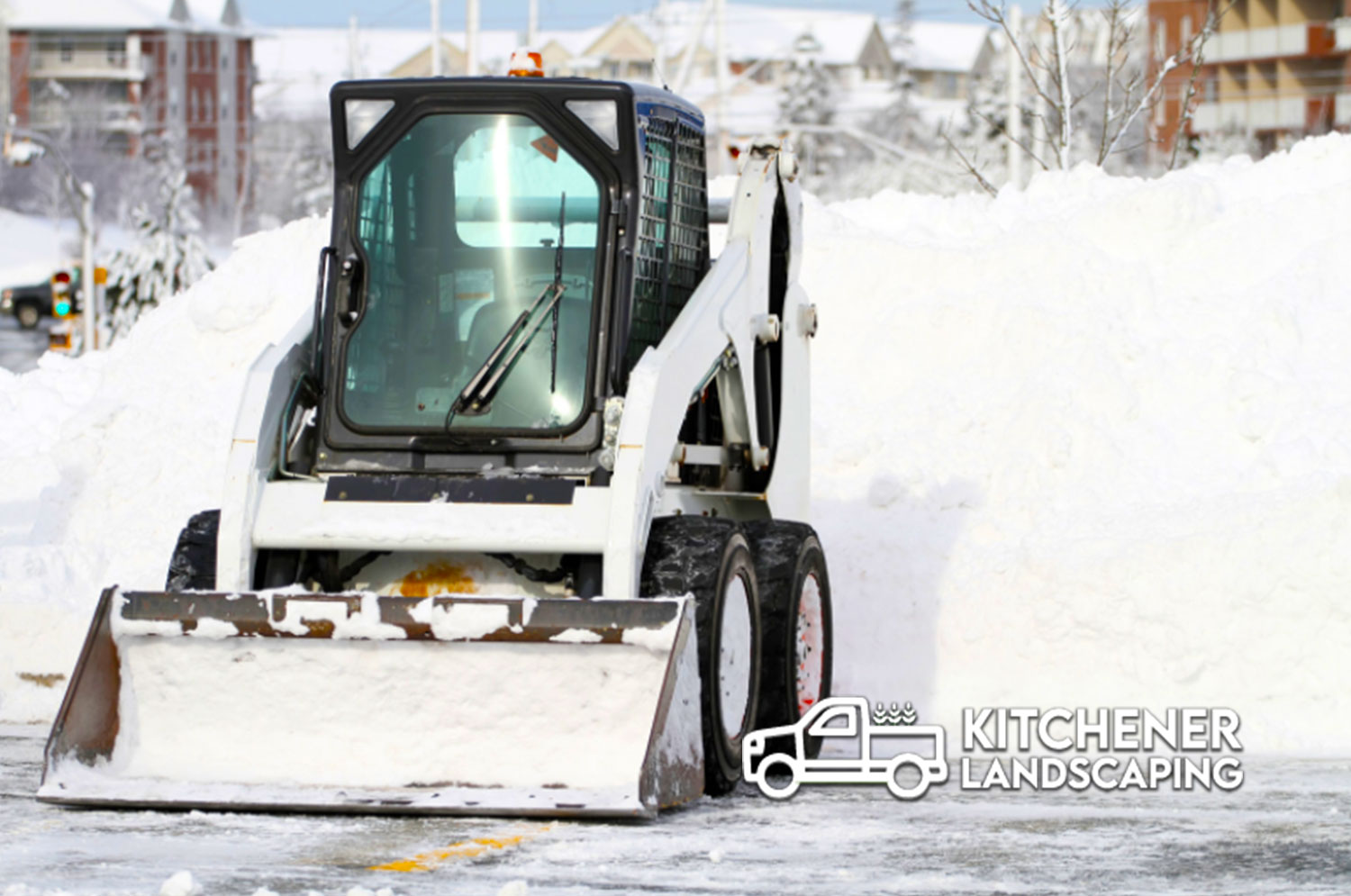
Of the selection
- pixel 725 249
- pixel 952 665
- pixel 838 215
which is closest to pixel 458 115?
pixel 725 249

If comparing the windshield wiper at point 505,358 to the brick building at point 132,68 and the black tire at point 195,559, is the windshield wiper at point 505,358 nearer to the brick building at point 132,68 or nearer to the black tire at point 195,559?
the black tire at point 195,559

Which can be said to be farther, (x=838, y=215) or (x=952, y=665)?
(x=838, y=215)

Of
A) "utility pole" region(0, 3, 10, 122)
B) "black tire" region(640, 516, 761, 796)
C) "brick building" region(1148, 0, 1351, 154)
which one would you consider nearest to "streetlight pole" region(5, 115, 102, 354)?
"black tire" region(640, 516, 761, 796)

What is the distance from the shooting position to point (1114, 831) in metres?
7.61

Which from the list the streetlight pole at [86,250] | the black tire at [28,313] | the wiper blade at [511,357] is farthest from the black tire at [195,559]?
the black tire at [28,313]

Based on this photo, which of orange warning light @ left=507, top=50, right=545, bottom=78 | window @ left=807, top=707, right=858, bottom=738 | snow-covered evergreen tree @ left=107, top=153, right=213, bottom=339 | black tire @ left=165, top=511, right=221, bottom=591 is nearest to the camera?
black tire @ left=165, top=511, right=221, bottom=591

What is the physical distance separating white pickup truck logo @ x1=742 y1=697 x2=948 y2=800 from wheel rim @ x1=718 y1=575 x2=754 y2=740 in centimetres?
13

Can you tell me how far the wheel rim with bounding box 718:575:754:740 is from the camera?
820 cm

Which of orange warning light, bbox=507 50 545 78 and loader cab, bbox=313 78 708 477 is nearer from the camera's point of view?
loader cab, bbox=313 78 708 477

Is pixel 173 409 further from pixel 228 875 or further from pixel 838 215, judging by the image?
pixel 228 875

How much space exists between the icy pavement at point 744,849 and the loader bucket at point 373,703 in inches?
5.3

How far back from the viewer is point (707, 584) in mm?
7973

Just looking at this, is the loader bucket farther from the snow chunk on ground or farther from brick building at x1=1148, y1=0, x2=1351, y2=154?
brick building at x1=1148, y1=0, x2=1351, y2=154

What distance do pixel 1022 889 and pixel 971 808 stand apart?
172 cm
